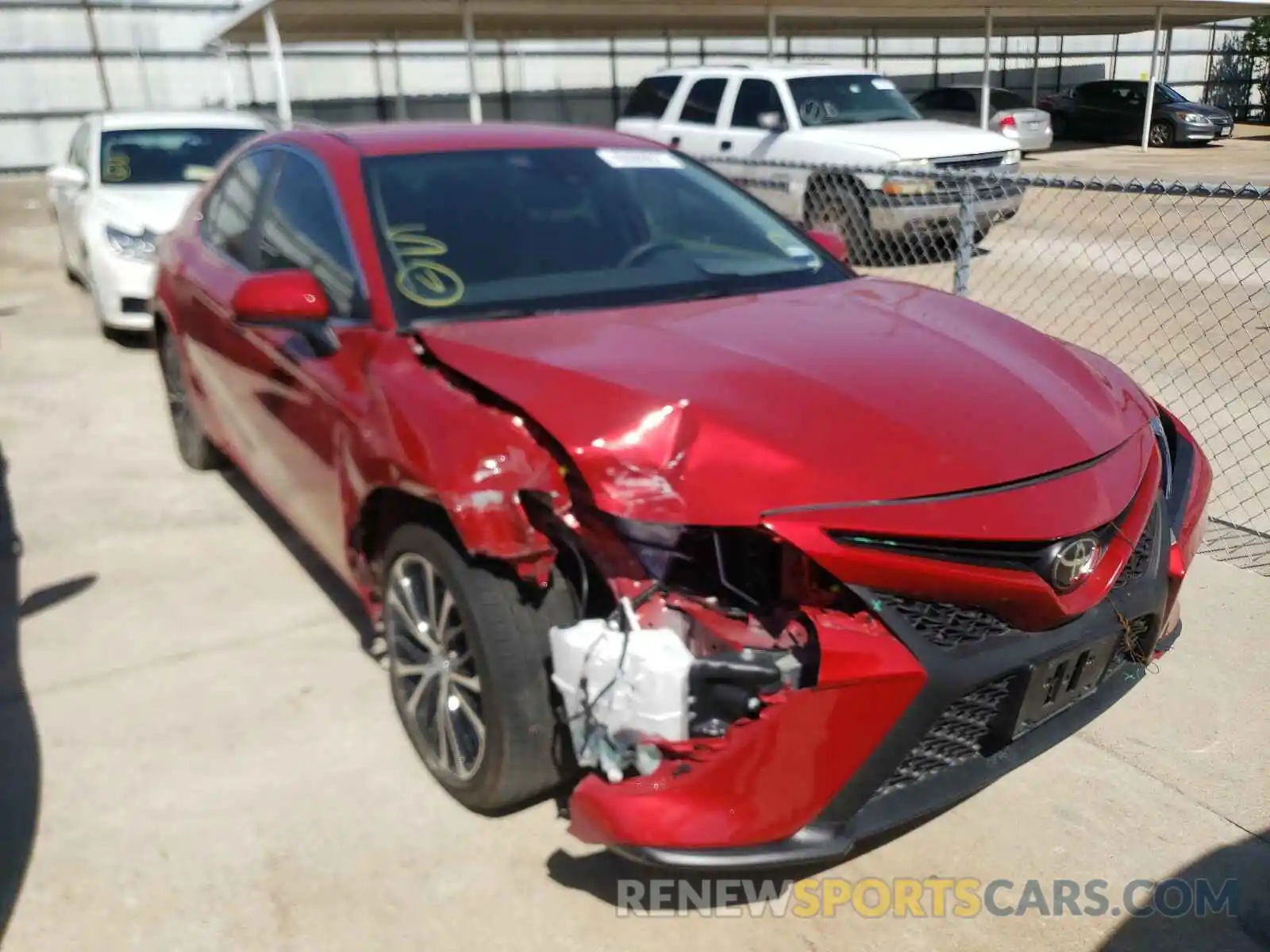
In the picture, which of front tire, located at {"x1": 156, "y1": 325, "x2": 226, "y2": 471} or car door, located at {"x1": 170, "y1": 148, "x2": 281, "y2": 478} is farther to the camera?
front tire, located at {"x1": 156, "y1": 325, "x2": 226, "y2": 471}

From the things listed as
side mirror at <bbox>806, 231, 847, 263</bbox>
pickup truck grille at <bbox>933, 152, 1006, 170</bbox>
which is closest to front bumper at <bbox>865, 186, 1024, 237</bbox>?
pickup truck grille at <bbox>933, 152, 1006, 170</bbox>

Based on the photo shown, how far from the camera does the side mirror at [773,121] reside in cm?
1080

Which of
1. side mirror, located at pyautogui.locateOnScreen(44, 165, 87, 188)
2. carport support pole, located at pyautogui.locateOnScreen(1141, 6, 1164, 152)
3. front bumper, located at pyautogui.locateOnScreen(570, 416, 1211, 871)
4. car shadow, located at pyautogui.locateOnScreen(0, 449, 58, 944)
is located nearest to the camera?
front bumper, located at pyautogui.locateOnScreen(570, 416, 1211, 871)

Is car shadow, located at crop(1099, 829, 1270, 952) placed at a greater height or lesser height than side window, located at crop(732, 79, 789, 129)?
lesser

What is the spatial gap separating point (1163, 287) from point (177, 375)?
25.0 feet

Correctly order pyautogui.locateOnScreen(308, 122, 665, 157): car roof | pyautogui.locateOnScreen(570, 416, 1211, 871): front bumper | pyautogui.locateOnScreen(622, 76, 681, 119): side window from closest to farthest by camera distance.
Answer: pyautogui.locateOnScreen(570, 416, 1211, 871): front bumper < pyautogui.locateOnScreen(308, 122, 665, 157): car roof < pyautogui.locateOnScreen(622, 76, 681, 119): side window

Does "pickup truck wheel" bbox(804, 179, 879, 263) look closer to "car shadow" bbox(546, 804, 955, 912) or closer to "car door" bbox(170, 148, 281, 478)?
"car door" bbox(170, 148, 281, 478)

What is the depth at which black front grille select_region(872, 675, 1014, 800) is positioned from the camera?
2.21 m

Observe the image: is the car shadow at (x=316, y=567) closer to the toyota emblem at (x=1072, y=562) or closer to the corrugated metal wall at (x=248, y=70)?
the toyota emblem at (x=1072, y=562)

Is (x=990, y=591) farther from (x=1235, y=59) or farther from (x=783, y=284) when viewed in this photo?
(x=1235, y=59)

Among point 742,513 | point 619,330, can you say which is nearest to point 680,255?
point 619,330

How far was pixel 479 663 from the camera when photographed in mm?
2471

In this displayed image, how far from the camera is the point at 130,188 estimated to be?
8070mm

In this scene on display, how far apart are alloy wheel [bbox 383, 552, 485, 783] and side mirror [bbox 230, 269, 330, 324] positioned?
2.43 feet
